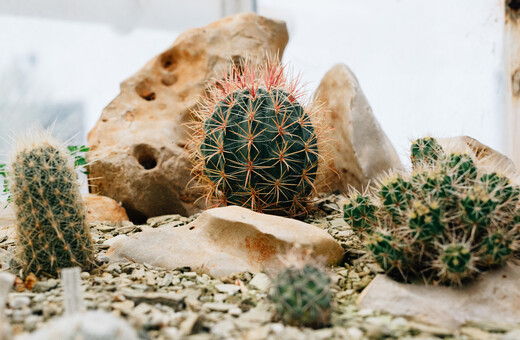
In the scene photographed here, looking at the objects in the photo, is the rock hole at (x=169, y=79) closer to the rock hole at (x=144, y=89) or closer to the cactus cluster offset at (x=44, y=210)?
the rock hole at (x=144, y=89)

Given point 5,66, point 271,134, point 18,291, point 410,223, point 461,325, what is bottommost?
point 461,325

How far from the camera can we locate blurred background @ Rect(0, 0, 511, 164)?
349 cm

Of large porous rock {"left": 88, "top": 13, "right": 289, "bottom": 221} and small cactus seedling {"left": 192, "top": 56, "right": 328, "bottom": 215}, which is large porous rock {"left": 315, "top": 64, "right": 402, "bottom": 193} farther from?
large porous rock {"left": 88, "top": 13, "right": 289, "bottom": 221}

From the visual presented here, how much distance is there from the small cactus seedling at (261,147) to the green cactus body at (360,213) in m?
0.50

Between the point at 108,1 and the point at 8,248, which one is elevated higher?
the point at 108,1

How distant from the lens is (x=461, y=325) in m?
1.61

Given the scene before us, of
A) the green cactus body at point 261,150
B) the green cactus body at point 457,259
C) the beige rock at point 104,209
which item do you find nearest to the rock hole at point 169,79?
the beige rock at point 104,209

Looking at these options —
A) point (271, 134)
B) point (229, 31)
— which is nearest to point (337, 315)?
point (271, 134)

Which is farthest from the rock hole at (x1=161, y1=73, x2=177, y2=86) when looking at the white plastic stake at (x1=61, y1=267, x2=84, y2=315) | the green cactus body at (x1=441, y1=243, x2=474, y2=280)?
the green cactus body at (x1=441, y1=243, x2=474, y2=280)

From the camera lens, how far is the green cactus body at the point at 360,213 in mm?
2104

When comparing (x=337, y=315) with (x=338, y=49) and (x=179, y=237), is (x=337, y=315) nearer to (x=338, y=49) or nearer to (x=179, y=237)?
(x=179, y=237)

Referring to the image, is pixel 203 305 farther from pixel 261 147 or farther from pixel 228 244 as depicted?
pixel 261 147

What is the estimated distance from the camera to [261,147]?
2533 mm

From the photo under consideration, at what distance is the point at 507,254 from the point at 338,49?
122 inches
